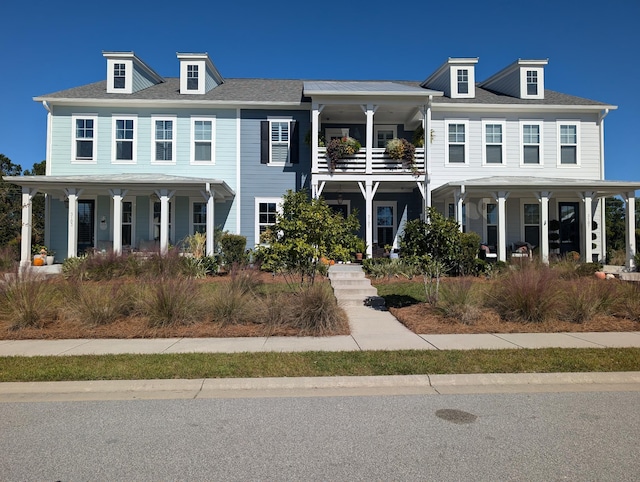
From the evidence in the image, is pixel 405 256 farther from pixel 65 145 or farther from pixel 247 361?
pixel 65 145

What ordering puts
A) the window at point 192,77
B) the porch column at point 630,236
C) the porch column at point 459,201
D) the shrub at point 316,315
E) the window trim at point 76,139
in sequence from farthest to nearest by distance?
the window at point 192,77 < the window trim at point 76,139 < the porch column at point 459,201 < the porch column at point 630,236 < the shrub at point 316,315

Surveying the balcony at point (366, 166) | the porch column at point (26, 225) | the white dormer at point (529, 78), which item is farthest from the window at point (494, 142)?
the porch column at point (26, 225)

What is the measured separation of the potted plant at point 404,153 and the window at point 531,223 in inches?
233

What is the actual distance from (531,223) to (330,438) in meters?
18.3

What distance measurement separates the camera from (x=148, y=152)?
60.7ft

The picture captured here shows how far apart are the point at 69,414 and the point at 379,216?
16081mm

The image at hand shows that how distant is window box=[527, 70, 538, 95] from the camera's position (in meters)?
19.9

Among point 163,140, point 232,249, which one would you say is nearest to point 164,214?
point 232,249

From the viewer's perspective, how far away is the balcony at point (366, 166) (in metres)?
17.3

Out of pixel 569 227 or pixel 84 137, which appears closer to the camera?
pixel 84 137

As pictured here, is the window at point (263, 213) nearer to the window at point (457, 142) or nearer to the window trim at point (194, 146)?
the window trim at point (194, 146)

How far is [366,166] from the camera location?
17.3 metres

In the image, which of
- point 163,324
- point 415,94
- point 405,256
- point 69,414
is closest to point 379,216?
point 415,94

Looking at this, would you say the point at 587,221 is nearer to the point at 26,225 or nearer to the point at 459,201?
the point at 459,201
